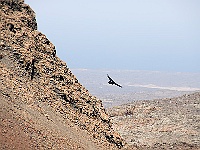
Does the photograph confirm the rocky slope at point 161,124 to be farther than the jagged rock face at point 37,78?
Yes

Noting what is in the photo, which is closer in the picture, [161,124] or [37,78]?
[37,78]

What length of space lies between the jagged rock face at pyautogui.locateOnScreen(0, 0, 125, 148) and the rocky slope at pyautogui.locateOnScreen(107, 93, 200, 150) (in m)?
9.16

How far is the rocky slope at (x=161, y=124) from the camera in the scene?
27.4m

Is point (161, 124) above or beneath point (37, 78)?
beneath

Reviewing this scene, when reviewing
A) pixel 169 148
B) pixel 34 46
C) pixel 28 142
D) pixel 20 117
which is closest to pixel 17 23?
pixel 34 46

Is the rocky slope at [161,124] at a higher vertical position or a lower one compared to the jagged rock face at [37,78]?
lower

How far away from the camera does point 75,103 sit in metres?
18.0

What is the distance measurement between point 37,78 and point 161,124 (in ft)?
61.9

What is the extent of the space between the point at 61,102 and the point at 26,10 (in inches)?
221

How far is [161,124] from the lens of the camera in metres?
33.3

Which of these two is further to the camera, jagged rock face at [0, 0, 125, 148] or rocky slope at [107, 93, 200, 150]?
rocky slope at [107, 93, 200, 150]

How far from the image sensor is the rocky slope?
27397 mm

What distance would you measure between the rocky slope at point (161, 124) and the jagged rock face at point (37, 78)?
9.16m

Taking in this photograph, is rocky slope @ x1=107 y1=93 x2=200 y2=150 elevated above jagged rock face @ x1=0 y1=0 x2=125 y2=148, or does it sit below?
below
